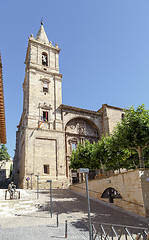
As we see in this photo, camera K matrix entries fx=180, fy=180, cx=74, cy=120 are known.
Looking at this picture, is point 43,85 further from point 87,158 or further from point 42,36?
point 87,158

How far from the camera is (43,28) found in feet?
138

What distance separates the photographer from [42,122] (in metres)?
29.4

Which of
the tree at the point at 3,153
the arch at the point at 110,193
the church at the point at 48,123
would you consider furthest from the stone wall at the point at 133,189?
the tree at the point at 3,153

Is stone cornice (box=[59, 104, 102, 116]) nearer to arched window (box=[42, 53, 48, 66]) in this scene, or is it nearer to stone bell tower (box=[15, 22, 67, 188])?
stone bell tower (box=[15, 22, 67, 188])

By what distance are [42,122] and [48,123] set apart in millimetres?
1096

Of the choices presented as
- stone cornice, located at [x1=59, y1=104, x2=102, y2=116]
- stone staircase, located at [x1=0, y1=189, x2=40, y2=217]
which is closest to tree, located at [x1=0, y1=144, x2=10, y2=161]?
stone cornice, located at [x1=59, y1=104, x2=102, y2=116]

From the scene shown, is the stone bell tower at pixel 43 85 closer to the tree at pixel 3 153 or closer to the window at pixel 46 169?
the window at pixel 46 169

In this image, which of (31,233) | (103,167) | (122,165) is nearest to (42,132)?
(103,167)

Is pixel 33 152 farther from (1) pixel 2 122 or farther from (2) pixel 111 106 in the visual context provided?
(2) pixel 111 106

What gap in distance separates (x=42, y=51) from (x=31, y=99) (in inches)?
462

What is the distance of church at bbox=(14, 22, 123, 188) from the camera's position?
27.0 metres

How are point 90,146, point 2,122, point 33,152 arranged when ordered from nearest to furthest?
point 2,122 → point 90,146 → point 33,152

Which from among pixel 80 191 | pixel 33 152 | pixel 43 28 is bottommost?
pixel 80 191

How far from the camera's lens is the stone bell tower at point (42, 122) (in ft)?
87.9
